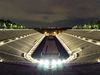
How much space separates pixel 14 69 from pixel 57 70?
3.82 metres

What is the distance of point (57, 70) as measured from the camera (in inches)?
725

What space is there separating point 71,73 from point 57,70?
1374mm

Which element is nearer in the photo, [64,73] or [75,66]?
[64,73]

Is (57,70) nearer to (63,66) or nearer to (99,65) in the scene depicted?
(63,66)

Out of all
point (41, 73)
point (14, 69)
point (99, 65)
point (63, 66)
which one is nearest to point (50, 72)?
point (41, 73)

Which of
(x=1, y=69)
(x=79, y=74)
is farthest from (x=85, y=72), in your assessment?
(x=1, y=69)

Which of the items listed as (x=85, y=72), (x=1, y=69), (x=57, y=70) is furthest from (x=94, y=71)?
(x=1, y=69)

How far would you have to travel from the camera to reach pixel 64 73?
58.1ft

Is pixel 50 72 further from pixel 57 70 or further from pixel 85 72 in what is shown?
pixel 85 72

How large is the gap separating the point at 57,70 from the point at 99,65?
13.9ft

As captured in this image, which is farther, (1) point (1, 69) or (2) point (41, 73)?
(1) point (1, 69)

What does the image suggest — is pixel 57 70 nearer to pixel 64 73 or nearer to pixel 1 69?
pixel 64 73

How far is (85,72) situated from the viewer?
17797 millimetres

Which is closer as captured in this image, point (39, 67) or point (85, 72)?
point (85, 72)
